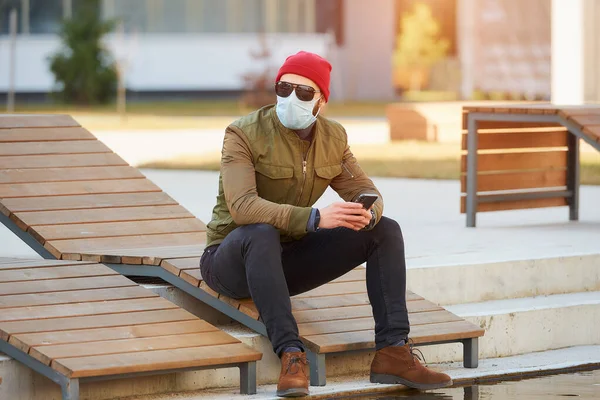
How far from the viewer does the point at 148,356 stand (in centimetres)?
541

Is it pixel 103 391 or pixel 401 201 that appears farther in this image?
pixel 401 201

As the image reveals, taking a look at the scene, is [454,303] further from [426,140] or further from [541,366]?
[426,140]

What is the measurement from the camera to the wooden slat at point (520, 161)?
9.64m

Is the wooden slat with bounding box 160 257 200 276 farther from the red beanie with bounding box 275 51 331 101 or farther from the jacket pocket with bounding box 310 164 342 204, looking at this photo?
the red beanie with bounding box 275 51 331 101

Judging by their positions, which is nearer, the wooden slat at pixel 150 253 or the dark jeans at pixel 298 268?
the dark jeans at pixel 298 268

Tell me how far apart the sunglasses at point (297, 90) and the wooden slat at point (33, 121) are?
98.3 inches

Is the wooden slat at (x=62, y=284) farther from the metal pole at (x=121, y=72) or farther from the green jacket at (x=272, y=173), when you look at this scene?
the metal pole at (x=121, y=72)

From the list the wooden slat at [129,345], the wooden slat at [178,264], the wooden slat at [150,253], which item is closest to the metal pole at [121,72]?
the wooden slat at [150,253]

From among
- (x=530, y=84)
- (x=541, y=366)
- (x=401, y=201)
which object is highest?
(x=530, y=84)

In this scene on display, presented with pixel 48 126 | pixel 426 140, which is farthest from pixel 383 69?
pixel 48 126

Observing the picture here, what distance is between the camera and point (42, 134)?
7789 mm

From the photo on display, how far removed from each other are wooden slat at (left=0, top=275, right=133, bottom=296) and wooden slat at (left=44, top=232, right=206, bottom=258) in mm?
419

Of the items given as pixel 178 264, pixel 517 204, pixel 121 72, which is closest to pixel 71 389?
pixel 178 264

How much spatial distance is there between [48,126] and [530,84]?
24568mm
